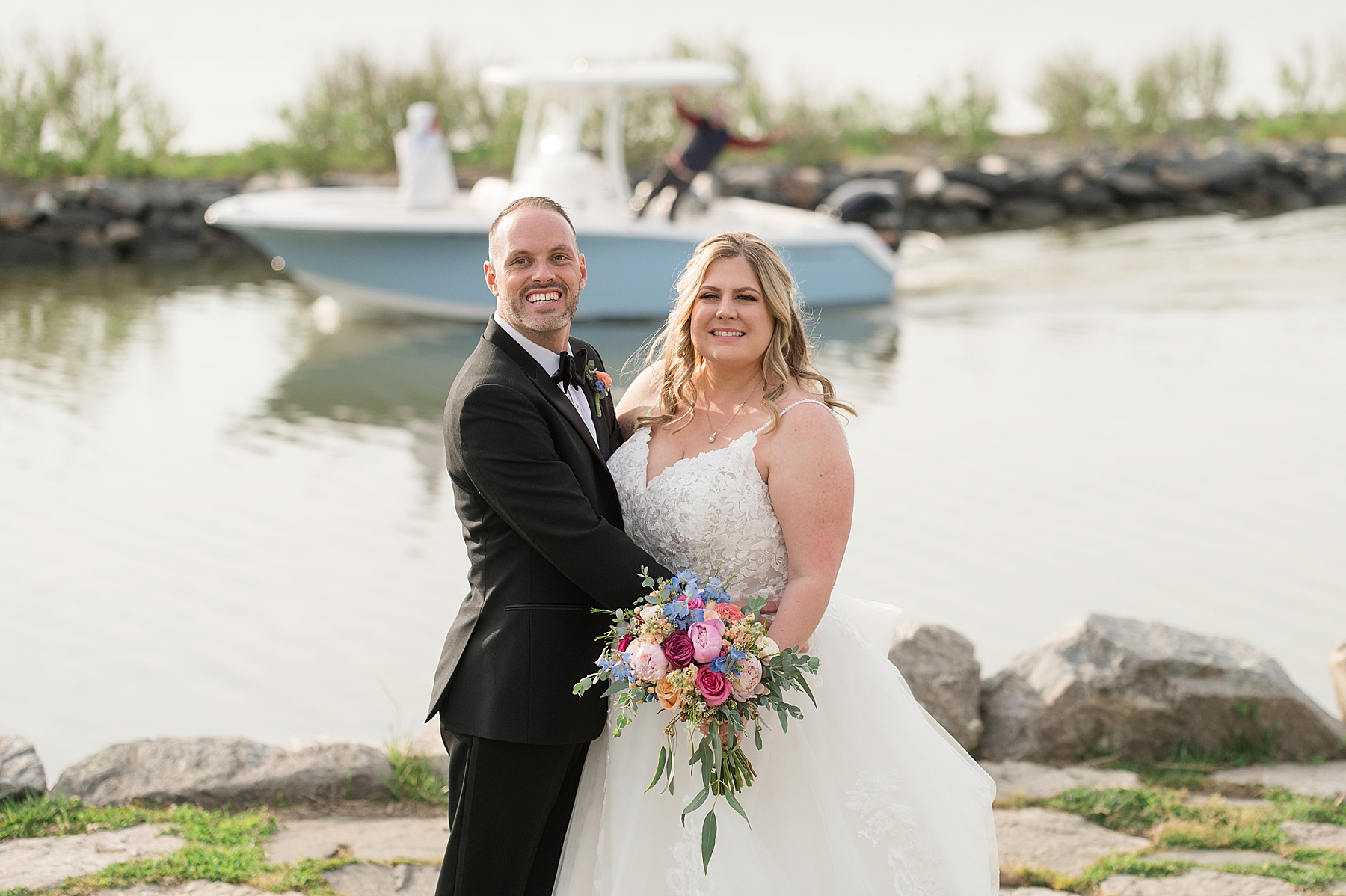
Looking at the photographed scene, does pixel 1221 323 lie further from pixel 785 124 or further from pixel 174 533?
pixel 785 124

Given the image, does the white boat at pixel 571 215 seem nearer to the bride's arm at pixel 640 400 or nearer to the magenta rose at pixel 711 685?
the bride's arm at pixel 640 400

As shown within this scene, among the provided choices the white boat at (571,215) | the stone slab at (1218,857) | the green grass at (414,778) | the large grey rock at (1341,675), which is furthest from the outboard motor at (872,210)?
the stone slab at (1218,857)

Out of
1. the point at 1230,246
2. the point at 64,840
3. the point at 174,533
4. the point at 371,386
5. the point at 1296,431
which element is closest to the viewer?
the point at 64,840

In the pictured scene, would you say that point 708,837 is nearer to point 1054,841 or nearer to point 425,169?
point 1054,841

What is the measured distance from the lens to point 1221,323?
43.3 ft


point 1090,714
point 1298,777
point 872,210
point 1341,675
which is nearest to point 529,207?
point 1090,714

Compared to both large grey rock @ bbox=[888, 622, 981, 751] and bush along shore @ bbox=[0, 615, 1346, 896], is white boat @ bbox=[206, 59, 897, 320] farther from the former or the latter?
bush along shore @ bbox=[0, 615, 1346, 896]

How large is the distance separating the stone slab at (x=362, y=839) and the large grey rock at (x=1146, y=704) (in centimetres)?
194

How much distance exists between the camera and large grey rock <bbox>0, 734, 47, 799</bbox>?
3646 millimetres

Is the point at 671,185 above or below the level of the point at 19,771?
above

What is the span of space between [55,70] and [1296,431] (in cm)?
2125

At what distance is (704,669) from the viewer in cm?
229

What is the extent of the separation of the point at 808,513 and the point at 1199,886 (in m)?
1.57

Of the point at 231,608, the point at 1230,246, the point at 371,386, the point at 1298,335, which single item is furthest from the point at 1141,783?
the point at 1230,246
